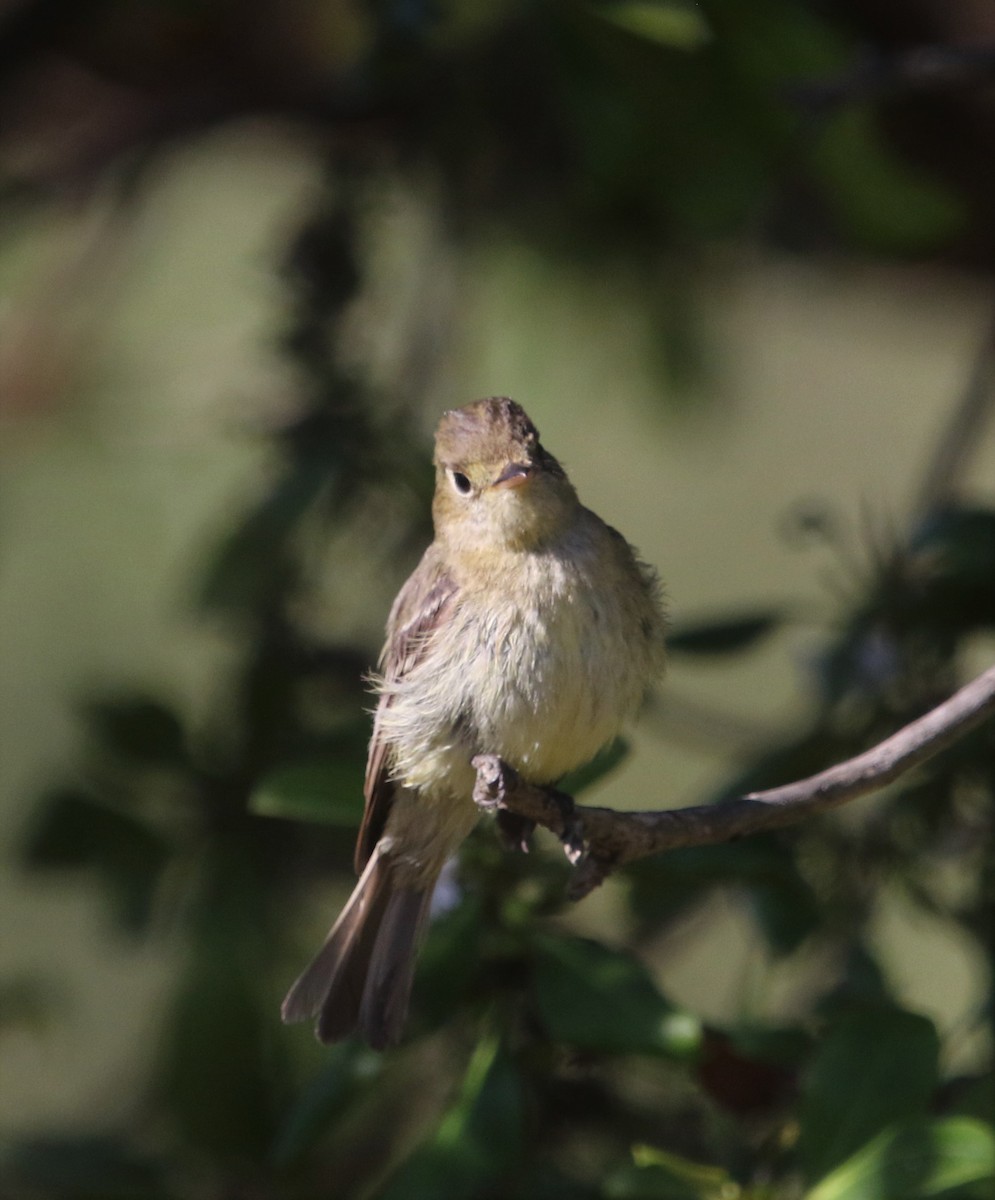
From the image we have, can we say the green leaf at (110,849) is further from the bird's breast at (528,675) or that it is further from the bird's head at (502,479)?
the bird's head at (502,479)

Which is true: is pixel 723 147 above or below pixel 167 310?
above

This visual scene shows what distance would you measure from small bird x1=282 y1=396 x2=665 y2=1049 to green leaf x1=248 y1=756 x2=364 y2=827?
0.14 ft

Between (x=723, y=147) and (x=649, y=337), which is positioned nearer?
(x=723, y=147)

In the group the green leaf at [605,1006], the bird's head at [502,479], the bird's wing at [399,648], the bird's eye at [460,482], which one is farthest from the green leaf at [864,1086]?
the bird's eye at [460,482]

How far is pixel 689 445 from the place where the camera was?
5.32 m

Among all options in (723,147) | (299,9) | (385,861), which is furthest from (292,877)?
(299,9)

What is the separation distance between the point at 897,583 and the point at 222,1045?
1770 millimetres

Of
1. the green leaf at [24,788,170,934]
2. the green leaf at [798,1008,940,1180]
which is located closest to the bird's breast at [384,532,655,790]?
the green leaf at [798,1008,940,1180]

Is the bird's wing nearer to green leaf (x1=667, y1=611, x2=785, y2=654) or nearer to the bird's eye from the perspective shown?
the bird's eye

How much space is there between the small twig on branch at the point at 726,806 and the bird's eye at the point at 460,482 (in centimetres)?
78

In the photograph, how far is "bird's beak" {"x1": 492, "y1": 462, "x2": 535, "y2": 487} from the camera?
289cm

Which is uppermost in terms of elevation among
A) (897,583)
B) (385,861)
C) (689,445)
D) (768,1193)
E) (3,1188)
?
(689,445)

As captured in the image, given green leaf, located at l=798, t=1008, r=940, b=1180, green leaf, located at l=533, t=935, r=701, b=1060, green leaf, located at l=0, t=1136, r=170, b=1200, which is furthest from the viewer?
green leaf, located at l=0, t=1136, r=170, b=1200

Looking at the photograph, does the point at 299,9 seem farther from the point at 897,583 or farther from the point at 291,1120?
the point at 291,1120
